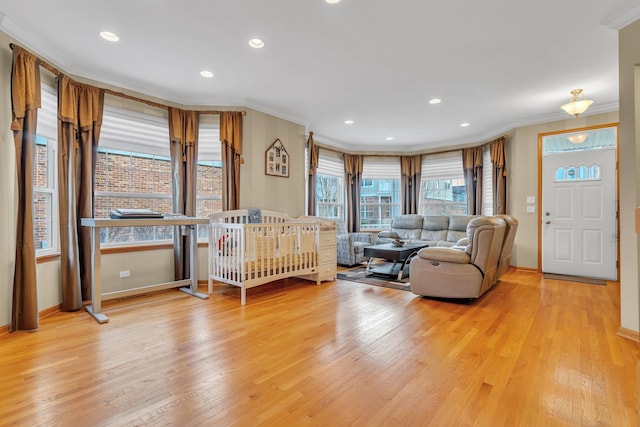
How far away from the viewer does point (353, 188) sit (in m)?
7.06

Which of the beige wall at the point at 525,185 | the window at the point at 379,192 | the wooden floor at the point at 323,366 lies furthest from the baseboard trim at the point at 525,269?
the window at the point at 379,192

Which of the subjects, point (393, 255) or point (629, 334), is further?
point (393, 255)

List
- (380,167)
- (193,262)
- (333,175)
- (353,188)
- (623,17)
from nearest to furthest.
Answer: (623,17), (193,262), (333,175), (353,188), (380,167)

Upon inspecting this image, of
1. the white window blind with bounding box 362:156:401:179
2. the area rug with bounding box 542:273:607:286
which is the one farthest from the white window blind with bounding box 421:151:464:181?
the area rug with bounding box 542:273:607:286

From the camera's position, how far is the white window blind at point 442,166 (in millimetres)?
6722

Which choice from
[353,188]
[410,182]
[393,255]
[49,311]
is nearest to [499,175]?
[410,182]

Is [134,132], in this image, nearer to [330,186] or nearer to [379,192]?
[330,186]

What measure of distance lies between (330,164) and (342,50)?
3798mm

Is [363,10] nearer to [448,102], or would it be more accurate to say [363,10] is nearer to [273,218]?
[448,102]

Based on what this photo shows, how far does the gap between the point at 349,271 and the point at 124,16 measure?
4.28 m

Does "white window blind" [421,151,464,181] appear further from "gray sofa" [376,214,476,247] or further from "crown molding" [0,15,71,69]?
"crown molding" [0,15,71,69]

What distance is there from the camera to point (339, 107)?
4.62 meters

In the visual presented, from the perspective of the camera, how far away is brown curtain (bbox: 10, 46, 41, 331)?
2.56 meters

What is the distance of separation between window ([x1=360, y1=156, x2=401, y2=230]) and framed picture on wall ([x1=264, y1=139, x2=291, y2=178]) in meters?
2.81
